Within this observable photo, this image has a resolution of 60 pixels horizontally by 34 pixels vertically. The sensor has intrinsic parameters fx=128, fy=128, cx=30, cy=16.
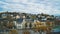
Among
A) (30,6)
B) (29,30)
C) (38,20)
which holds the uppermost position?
(30,6)

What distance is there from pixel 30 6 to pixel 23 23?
0.74ft

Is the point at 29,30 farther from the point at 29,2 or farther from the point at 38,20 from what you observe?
the point at 29,2

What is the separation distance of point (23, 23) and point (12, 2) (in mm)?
286

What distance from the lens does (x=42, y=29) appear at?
1557mm

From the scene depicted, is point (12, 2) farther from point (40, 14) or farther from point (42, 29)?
point (42, 29)

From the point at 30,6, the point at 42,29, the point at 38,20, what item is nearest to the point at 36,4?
the point at 30,6

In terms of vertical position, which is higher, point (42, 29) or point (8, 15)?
point (8, 15)

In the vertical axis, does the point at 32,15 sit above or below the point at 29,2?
below

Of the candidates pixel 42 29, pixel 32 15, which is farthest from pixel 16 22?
pixel 42 29

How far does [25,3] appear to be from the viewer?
1580 millimetres

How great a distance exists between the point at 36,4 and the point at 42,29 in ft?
1.04

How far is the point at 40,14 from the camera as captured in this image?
1.58 metres

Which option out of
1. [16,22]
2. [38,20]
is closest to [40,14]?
[38,20]

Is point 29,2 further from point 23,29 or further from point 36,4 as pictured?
point 23,29
